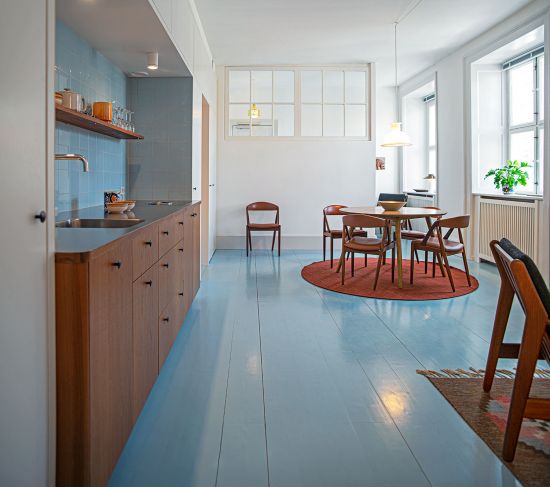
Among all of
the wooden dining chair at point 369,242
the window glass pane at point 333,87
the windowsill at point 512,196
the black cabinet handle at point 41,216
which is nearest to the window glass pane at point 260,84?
the window glass pane at point 333,87

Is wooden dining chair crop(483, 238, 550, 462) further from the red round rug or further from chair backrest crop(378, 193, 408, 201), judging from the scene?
chair backrest crop(378, 193, 408, 201)

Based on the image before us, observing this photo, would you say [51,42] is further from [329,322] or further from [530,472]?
[329,322]

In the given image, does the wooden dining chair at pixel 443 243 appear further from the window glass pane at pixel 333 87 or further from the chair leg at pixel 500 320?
the window glass pane at pixel 333 87

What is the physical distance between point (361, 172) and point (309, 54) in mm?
1880

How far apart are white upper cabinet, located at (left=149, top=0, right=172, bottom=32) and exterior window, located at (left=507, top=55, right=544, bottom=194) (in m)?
4.28

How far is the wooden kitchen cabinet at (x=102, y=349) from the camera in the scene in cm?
142

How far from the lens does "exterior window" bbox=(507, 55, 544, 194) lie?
19.8 feet

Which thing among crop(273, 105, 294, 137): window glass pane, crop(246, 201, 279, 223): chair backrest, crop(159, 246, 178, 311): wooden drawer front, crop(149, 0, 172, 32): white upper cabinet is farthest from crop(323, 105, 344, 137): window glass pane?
crop(159, 246, 178, 311): wooden drawer front

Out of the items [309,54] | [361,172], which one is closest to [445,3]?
[309,54]

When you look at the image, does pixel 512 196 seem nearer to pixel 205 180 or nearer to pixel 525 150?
pixel 525 150

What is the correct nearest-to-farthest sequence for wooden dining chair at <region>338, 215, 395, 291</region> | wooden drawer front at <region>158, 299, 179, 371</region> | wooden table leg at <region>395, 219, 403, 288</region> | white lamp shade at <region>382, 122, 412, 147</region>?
wooden drawer front at <region>158, 299, 179, 371</region> < wooden dining chair at <region>338, 215, 395, 291</region> < wooden table leg at <region>395, 219, 403, 288</region> < white lamp shade at <region>382, 122, 412, 147</region>

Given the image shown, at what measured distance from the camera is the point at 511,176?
6.09 m

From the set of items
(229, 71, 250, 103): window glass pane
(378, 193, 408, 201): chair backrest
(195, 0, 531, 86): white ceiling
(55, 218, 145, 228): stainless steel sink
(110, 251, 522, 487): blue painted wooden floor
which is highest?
(195, 0, 531, 86): white ceiling

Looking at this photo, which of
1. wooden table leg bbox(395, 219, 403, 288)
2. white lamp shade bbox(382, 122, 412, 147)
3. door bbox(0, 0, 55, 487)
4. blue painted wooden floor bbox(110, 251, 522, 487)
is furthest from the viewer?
white lamp shade bbox(382, 122, 412, 147)
